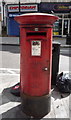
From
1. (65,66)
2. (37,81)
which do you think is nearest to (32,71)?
(37,81)

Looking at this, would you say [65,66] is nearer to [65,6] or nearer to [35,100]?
[35,100]

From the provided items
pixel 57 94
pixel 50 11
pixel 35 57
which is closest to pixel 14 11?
pixel 50 11

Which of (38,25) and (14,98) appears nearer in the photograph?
(38,25)

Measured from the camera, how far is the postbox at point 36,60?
2921 millimetres

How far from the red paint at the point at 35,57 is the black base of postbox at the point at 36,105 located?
3.6 inches

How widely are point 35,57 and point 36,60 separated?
0.06 metres

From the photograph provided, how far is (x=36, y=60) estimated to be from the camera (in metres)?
3.07

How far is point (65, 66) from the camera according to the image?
7574mm

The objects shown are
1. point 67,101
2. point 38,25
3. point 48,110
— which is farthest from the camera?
point 67,101

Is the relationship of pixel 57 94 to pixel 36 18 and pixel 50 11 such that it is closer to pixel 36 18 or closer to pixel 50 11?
pixel 36 18

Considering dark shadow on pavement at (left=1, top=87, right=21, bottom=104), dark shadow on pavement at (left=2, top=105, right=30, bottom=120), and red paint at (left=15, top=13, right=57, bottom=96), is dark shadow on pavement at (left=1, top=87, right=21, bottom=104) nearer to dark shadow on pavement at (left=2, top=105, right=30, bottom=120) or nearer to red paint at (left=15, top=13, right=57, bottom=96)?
dark shadow on pavement at (left=2, top=105, right=30, bottom=120)

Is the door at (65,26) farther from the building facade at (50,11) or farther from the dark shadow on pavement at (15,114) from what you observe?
the dark shadow on pavement at (15,114)

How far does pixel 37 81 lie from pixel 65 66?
459 cm

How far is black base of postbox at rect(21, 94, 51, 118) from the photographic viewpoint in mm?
3201
